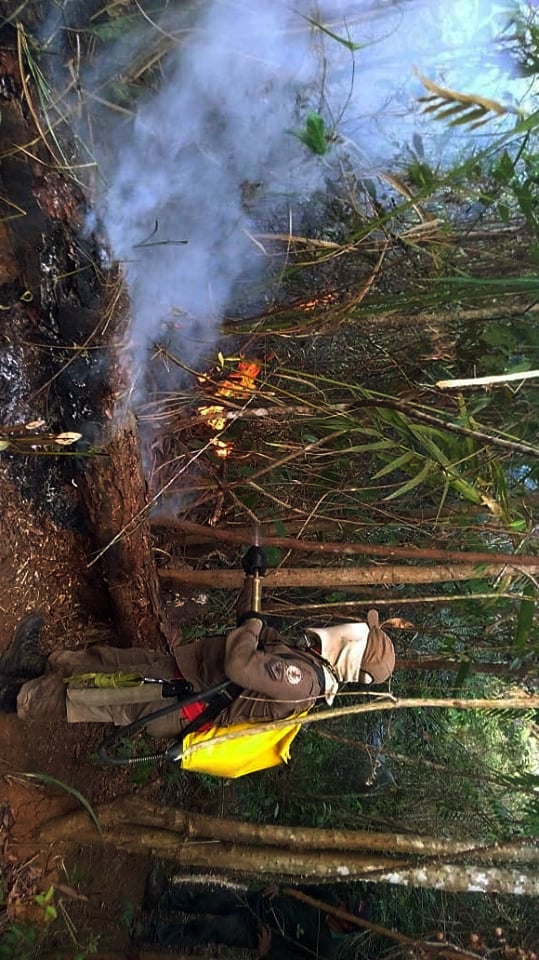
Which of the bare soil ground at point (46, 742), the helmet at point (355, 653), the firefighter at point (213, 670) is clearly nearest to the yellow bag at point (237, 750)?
the firefighter at point (213, 670)

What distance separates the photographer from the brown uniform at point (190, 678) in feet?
7.48

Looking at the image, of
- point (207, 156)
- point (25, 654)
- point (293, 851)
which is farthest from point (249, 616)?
point (207, 156)

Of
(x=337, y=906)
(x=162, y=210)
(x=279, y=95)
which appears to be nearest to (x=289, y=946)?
(x=337, y=906)

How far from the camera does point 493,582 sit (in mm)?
2572

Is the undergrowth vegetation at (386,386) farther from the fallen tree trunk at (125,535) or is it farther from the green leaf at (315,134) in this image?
the fallen tree trunk at (125,535)

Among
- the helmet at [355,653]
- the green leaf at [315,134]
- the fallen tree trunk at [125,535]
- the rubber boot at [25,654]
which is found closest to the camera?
the green leaf at [315,134]

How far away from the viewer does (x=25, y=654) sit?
9.14ft

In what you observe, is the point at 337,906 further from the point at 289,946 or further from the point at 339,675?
the point at 339,675

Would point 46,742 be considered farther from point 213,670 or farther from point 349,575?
point 349,575

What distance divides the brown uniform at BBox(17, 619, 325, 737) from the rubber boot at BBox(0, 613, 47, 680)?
0.28ft

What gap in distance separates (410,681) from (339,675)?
1833 millimetres

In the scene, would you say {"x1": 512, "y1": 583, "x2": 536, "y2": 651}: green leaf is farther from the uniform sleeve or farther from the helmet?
the uniform sleeve

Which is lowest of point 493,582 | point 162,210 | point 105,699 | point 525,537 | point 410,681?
point 410,681

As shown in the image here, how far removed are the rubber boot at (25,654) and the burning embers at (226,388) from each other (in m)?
1.14
